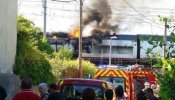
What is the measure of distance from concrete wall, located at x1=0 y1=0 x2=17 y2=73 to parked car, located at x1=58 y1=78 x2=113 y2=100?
14.5 ft

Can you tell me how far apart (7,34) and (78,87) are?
5.18 m

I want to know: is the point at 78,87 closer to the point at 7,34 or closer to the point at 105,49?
the point at 7,34

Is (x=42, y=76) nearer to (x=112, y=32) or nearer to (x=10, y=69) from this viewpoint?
(x=10, y=69)

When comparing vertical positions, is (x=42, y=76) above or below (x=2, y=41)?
below

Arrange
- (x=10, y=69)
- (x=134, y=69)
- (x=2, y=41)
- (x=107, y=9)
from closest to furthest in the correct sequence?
(x=2, y=41) → (x=10, y=69) → (x=134, y=69) → (x=107, y=9)

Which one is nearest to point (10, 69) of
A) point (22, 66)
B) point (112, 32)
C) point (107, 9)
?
point (22, 66)

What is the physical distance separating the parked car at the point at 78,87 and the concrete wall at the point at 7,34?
4423mm

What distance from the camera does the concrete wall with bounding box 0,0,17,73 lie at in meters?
17.0

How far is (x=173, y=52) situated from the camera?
9.23 metres

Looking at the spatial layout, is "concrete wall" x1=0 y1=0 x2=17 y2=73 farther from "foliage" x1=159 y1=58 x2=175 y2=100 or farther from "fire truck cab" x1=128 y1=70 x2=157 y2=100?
"foliage" x1=159 y1=58 x2=175 y2=100

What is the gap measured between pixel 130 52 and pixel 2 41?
7417 centimetres

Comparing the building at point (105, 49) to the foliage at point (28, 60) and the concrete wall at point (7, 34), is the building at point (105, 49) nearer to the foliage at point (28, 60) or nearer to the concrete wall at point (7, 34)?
the foliage at point (28, 60)

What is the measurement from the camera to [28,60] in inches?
782

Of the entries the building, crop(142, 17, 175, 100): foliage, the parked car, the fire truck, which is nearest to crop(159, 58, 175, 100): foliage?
crop(142, 17, 175, 100): foliage
